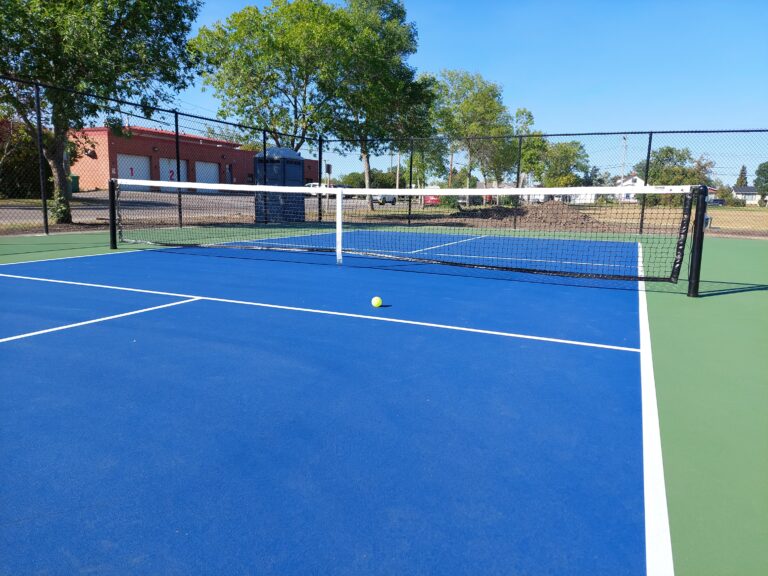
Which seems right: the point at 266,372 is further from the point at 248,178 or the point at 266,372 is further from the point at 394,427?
the point at 248,178

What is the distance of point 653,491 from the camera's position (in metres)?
2.86

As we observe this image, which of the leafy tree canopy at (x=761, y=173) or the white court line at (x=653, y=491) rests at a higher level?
the leafy tree canopy at (x=761, y=173)

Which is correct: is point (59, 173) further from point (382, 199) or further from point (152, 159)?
point (152, 159)

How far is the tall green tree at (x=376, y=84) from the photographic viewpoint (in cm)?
2458

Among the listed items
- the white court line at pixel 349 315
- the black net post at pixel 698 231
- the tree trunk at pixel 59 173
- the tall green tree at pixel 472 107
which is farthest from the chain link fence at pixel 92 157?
the tall green tree at pixel 472 107

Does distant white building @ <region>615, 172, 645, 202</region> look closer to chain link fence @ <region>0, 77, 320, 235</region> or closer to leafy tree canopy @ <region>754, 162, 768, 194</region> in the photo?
leafy tree canopy @ <region>754, 162, 768, 194</region>

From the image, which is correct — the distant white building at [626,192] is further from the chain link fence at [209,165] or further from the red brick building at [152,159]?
the red brick building at [152,159]

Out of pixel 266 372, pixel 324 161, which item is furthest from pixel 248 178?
pixel 266 372

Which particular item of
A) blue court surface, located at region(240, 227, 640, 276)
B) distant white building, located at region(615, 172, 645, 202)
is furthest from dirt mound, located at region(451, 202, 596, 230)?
blue court surface, located at region(240, 227, 640, 276)

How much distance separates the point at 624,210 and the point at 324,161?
14.1m

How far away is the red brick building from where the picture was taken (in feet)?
150

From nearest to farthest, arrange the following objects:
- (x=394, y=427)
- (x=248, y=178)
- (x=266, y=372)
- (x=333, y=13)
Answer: (x=394, y=427), (x=266, y=372), (x=333, y=13), (x=248, y=178)

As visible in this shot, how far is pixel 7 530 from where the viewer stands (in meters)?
2.47

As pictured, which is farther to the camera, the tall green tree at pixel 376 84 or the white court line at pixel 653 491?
the tall green tree at pixel 376 84
